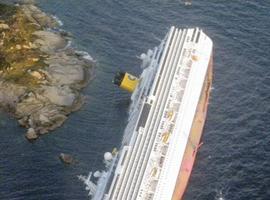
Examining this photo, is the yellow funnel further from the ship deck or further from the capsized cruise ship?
the ship deck

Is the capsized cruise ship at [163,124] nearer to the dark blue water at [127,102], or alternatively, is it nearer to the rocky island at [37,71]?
the dark blue water at [127,102]

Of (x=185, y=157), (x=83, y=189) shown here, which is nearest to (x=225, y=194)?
(x=185, y=157)

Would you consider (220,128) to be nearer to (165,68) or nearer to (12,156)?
(165,68)

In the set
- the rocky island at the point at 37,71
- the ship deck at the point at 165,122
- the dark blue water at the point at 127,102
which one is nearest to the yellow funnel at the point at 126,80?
the dark blue water at the point at 127,102

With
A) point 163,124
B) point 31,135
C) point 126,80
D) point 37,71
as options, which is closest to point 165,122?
point 163,124

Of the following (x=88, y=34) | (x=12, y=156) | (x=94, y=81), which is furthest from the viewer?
(x=88, y=34)
